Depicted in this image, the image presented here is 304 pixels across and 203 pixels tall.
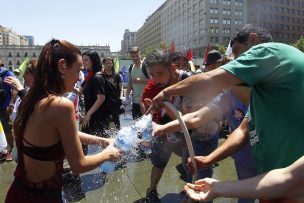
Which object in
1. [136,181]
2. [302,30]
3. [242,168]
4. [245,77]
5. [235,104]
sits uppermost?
[302,30]

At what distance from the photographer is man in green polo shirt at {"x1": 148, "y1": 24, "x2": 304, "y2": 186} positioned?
180 cm

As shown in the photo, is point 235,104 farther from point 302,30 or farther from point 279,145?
point 302,30

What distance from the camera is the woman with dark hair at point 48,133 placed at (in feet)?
7.25

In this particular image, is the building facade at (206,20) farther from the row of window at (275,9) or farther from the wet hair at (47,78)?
the wet hair at (47,78)

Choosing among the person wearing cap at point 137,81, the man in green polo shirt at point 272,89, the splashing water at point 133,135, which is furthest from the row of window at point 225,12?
the man in green polo shirt at point 272,89

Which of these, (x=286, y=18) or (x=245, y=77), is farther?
(x=286, y=18)

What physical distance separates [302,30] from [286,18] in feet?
39.4

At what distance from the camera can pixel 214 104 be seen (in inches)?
128

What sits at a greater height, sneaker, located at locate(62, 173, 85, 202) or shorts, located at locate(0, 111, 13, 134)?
shorts, located at locate(0, 111, 13, 134)

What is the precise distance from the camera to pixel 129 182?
17.8ft

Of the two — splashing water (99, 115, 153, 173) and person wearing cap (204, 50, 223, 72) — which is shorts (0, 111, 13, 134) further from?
splashing water (99, 115, 153, 173)

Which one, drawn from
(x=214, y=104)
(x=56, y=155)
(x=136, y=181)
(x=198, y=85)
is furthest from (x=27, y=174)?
(x=136, y=181)

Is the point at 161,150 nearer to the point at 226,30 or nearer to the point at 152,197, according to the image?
the point at 152,197

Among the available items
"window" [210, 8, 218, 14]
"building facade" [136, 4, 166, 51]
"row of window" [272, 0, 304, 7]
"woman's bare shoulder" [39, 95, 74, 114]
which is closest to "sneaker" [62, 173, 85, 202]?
"woman's bare shoulder" [39, 95, 74, 114]
